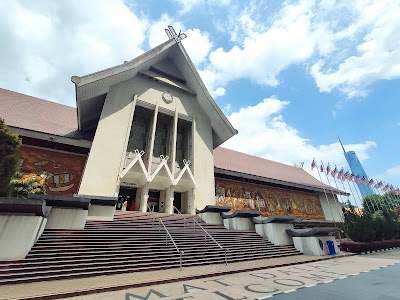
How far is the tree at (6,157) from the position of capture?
6.31m

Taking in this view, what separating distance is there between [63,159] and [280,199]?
53.8ft

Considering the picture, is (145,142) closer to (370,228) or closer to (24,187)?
(24,187)

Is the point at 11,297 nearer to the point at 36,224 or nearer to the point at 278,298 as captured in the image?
the point at 36,224

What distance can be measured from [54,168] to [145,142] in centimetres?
542

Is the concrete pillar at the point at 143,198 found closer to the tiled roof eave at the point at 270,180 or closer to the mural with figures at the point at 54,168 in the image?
the mural with figures at the point at 54,168

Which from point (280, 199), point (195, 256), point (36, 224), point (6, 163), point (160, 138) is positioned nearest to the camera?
point (36, 224)

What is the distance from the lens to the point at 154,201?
14289 mm

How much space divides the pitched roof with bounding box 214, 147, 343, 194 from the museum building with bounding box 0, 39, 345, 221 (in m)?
0.25

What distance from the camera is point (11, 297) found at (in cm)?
371

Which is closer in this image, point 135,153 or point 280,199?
point 135,153

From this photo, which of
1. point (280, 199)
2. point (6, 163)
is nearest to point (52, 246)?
point (6, 163)

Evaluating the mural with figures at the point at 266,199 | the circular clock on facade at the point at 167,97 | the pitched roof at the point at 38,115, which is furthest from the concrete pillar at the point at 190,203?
the pitched roof at the point at 38,115

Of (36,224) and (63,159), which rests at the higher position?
(63,159)

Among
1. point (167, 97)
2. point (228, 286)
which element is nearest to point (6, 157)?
point (228, 286)
